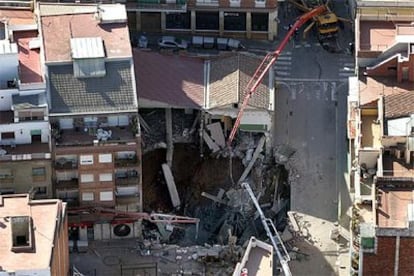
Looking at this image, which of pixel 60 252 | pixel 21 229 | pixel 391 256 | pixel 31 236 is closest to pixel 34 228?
pixel 21 229

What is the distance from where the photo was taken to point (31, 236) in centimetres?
18875

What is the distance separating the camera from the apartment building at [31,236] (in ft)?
607

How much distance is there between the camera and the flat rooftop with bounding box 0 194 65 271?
608 ft

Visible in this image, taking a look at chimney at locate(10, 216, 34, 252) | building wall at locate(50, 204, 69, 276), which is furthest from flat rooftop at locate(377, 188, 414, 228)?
chimney at locate(10, 216, 34, 252)

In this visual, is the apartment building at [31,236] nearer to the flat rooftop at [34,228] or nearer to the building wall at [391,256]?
the flat rooftop at [34,228]

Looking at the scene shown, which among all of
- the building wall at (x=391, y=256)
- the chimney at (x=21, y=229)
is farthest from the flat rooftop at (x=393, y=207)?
the chimney at (x=21, y=229)

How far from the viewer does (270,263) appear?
199875 mm

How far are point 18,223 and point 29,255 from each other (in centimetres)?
579

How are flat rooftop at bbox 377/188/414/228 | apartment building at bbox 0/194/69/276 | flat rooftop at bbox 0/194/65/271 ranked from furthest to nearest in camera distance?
flat rooftop at bbox 377/188/414/228 < flat rooftop at bbox 0/194/65/271 < apartment building at bbox 0/194/69/276

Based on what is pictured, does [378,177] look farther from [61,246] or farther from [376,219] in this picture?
[61,246]

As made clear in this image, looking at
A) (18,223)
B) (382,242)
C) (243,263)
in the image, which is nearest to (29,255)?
(18,223)

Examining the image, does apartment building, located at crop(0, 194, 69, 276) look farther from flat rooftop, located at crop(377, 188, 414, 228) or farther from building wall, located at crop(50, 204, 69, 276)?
flat rooftop, located at crop(377, 188, 414, 228)

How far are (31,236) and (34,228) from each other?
1908 mm

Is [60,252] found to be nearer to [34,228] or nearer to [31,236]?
[34,228]
